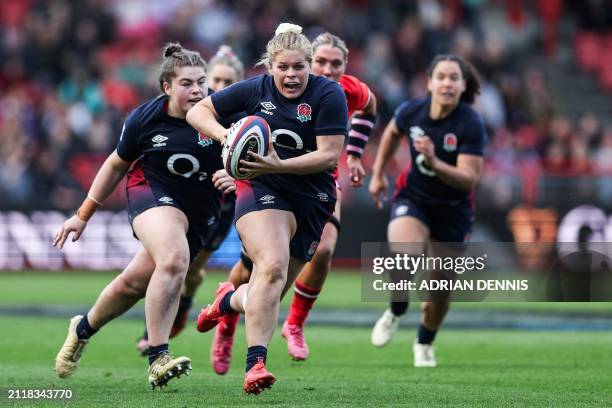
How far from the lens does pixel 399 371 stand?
9.22m

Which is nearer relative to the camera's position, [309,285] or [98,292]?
[309,285]

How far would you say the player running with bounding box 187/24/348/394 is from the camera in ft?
23.9

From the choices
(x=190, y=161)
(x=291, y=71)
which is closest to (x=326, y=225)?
(x=190, y=161)

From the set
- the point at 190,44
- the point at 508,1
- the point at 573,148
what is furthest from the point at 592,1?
the point at 190,44

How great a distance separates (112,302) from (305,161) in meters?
1.83

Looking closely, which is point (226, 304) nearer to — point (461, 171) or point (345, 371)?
point (345, 371)

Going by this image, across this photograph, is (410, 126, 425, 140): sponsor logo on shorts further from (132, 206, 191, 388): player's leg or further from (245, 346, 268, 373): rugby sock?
(245, 346, 268, 373): rugby sock

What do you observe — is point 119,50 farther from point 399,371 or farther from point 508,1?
point 399,371

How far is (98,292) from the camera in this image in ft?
53.3

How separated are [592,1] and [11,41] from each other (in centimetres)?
1224

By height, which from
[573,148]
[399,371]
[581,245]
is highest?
[573,148]

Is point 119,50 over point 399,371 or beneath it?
over

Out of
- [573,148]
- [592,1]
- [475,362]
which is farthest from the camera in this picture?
[592,1]

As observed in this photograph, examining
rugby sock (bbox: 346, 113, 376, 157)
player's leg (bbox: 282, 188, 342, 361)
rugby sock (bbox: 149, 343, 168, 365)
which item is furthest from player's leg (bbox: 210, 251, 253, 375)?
rugby sock (bbox: 346, 113, 376, 157)
